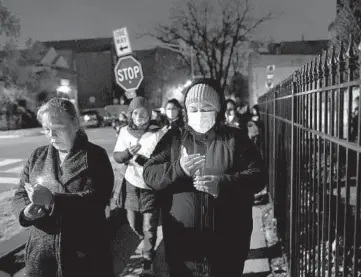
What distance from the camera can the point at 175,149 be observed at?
2764mm

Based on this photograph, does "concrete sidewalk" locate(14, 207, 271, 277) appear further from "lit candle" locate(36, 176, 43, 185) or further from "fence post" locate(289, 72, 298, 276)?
"lit candle" locate(36, 176, 43, 185)

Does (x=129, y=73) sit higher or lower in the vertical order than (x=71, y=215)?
higher

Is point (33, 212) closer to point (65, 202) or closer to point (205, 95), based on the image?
point (65, 202)

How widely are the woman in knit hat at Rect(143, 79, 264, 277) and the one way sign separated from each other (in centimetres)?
791

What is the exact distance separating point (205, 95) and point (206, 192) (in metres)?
0.69

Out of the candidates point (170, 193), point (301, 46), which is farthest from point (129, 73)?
point (301, 46)

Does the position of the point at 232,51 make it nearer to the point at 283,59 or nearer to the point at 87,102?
the point at 283,59

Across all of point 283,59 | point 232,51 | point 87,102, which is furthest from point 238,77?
point 87,102

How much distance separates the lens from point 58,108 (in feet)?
8.52

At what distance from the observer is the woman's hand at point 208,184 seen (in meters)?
2.48

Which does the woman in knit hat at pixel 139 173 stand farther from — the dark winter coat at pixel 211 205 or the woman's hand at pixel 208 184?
the woman's hand at pixel 208 184

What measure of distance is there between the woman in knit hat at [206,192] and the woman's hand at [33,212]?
74 cm

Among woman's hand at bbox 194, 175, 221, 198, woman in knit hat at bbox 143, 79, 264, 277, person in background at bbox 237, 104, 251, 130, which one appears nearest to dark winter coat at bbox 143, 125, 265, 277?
woman in knit hat at bbox 143, 79, 264, 277

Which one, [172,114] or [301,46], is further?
[301,46]
